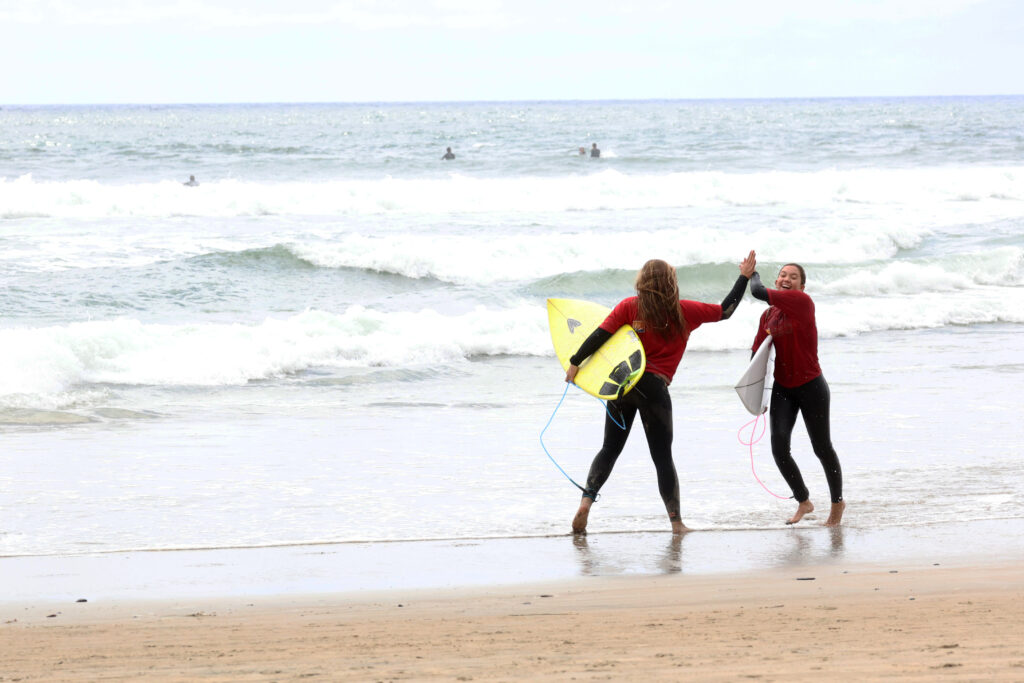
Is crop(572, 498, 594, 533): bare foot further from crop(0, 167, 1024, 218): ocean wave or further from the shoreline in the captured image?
crop(0, 167, 1024, 218): ocean wave

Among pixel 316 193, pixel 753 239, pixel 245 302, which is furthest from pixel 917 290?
pixel 316 193

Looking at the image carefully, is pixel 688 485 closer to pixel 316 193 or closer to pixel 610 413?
pixel 610 413

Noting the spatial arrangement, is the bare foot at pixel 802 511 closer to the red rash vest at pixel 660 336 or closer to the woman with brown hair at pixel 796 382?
the woman with brown hair at pixel 796 382

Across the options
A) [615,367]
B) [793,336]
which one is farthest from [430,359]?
[793,336]

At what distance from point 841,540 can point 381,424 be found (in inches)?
161

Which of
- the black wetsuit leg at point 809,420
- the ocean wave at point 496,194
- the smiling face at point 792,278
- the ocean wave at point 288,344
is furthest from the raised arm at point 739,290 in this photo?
the ocean wave at point 496,194

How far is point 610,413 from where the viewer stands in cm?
590

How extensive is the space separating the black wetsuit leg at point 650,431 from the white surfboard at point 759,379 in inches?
18.3

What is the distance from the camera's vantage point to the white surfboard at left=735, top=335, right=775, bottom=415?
5977 millimetres

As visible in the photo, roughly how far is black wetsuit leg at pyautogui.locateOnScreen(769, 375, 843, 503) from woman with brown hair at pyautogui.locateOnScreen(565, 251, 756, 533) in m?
0.62

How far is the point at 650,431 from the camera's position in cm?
582

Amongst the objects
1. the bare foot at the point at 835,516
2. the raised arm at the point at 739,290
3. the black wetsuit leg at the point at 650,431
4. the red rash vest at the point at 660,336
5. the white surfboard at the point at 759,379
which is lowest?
the bare foot at the point at 835,516

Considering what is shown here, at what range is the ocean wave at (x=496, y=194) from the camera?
25.1 m

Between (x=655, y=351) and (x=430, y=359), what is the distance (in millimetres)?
6440
